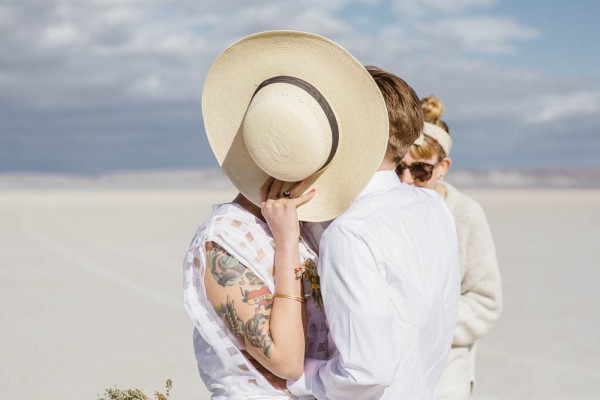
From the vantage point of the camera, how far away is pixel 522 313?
10758mm

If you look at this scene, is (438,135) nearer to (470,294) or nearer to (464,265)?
(464,265)

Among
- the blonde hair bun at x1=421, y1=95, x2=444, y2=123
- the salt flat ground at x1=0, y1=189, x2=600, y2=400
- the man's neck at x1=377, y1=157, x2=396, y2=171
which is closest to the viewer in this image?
the man's neck at x1=377, y1=157, x2=396, y2=171

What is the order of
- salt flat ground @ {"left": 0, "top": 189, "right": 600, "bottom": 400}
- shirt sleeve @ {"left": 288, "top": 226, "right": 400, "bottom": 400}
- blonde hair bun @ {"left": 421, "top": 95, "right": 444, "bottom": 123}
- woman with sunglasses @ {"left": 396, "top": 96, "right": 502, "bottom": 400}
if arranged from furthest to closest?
salt flat ground @ {"left": 0, "top": 189, "right": 600, "bottom": 400} < blonde hair bun @ {"left": 421, "top": 95, "right": 444, "bottom": 123} < woman with sunglasses @ {"left": 396, "top": 96, "right": 502, "bottom": 400} < shirt sleeve @ {"left": 288, "top": 226, "right": 400, "bottom": 400}

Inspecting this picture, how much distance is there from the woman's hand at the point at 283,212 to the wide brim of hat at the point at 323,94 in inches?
1.6

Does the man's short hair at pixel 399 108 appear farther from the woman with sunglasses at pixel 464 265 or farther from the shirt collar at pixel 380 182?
the woman with sunglasses at pixel 464 265

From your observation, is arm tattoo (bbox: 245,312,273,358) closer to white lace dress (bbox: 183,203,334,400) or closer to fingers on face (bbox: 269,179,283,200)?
white lace dress (bbox: 183,203,334,400)

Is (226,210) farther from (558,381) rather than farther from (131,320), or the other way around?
(131,320)

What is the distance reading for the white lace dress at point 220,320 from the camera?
2336 mm

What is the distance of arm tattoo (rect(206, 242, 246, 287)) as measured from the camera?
2301 millimetres

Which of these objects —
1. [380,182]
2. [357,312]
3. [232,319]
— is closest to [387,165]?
[380,182]

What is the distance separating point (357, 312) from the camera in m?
2.10

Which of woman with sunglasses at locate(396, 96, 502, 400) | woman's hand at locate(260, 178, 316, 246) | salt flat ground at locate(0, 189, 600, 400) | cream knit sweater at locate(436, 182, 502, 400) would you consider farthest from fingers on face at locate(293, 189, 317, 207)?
salt flat ground at locate(0, 189, 600, 400)

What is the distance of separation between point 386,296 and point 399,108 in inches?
20.0

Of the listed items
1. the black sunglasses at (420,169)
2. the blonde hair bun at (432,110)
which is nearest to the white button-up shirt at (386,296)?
the black sunglasses at (420,169)
